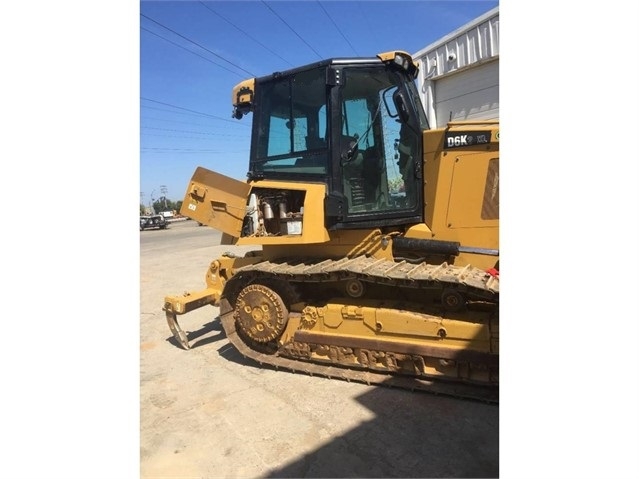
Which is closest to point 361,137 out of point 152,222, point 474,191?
point 474,191

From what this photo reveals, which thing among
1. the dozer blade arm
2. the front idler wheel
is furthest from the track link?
the dozer blade arm

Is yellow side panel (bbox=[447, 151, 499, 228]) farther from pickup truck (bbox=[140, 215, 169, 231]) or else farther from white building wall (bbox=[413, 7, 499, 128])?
pickup truck (bbox=[140, 215, 169, 231])

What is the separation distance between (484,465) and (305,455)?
113 centimetres

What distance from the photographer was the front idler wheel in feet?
13.6

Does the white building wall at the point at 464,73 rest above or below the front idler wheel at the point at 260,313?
above

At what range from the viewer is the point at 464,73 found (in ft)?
27.9

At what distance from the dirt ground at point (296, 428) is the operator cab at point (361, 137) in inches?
65.0

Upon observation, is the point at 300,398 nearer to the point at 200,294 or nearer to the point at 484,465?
the point at 484,465

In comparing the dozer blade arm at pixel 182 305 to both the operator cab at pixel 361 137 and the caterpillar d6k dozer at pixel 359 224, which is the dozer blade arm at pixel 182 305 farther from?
the operator cab at pixel 361 137

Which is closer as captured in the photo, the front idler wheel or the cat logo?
the cat logo

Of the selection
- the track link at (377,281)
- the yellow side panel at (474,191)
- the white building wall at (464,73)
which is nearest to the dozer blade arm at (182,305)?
the track link at (377,281)

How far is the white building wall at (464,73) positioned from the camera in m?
7.70

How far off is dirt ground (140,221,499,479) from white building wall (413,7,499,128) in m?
6.29

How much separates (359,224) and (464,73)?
6170mm
